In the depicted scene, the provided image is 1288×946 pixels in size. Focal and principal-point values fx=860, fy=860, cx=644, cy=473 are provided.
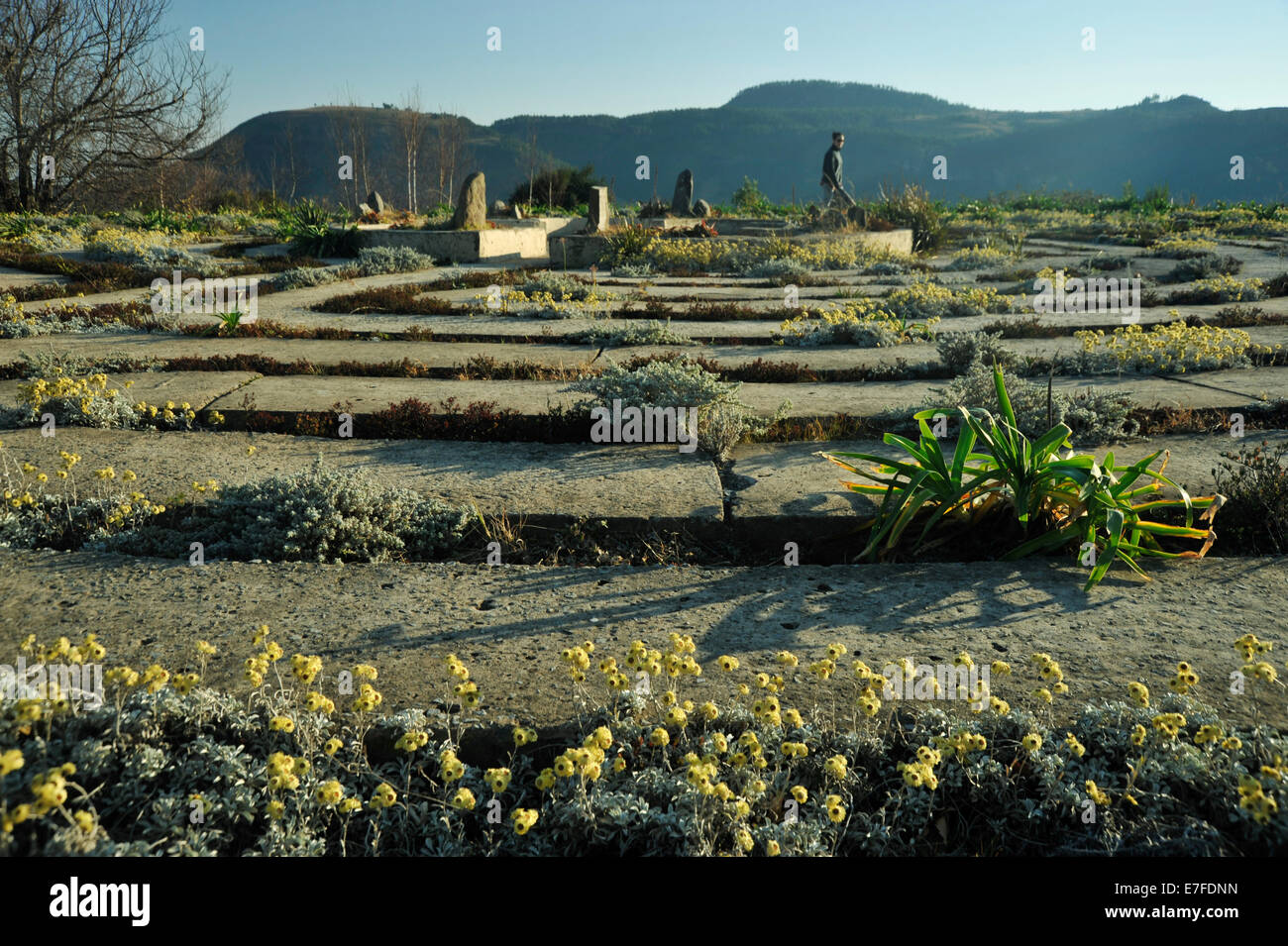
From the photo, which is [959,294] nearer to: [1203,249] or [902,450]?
[902,450]

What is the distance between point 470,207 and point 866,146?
14585 centimetres

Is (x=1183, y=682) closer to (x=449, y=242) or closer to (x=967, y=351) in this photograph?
(x=967, y=351)

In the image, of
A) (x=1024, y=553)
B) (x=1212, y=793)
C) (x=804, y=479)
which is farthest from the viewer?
(x=804, y=479)

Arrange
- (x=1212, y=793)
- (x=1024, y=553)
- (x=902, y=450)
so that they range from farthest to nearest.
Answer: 1. (x=902, y=450)
2. (x=1024, y=553)
3. (x=1212, y=793)

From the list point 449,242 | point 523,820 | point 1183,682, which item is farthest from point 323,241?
point 1183,682

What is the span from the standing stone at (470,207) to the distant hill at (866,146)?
79241 millimetres

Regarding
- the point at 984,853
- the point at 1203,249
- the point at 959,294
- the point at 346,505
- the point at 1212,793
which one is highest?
the point at 1203,249

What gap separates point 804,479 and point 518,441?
5.43ft

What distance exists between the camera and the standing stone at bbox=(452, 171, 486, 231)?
1756 cm

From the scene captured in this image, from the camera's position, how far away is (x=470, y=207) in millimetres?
17703

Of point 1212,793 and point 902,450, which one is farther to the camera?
point 902,450

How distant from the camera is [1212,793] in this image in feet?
6.34

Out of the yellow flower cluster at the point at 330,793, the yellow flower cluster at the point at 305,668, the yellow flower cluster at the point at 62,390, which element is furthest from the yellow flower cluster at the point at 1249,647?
the yellow flower cluster at the point at 62,390

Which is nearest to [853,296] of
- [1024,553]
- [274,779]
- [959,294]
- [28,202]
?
[959,294]
